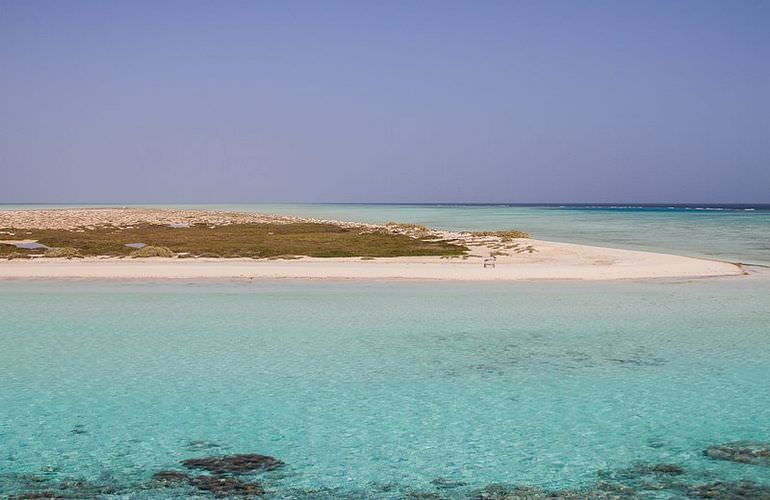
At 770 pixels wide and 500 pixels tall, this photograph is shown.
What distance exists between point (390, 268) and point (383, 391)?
14637 mm

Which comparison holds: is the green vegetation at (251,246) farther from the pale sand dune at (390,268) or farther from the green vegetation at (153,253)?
the pale sand dune at (390,268)

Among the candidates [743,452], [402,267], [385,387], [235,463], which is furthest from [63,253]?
[743,452]

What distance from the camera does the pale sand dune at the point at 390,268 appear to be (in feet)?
73.8

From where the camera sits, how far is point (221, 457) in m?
6.99

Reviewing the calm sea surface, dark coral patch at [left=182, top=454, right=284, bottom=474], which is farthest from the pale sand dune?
dark coral patch at [left=182, top=454, right=284, bottom=474]

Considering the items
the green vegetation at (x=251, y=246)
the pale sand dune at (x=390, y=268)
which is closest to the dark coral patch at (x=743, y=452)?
the pale sand dune at (x=390, y=268)

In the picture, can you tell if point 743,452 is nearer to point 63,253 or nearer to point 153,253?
point 153,253

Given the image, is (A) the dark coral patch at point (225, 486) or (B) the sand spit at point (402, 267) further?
(B) the sand spit at point (402, 267)

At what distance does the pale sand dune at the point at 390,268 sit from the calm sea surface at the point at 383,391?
4.92m

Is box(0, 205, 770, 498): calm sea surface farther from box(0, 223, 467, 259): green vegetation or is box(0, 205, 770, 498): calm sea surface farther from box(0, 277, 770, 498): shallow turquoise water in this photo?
box(0, 223, 467, 259): green vegetation

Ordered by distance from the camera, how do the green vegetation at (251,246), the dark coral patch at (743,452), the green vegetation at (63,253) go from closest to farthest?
the dark coral patch at (743,452) → the green vegetation at (63,253) → the green vegetation at (251,246)

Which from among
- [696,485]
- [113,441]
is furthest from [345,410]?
[696,485]

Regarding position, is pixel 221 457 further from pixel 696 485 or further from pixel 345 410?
pixel 696 485

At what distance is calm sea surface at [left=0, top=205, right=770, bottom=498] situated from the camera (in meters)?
6.71
